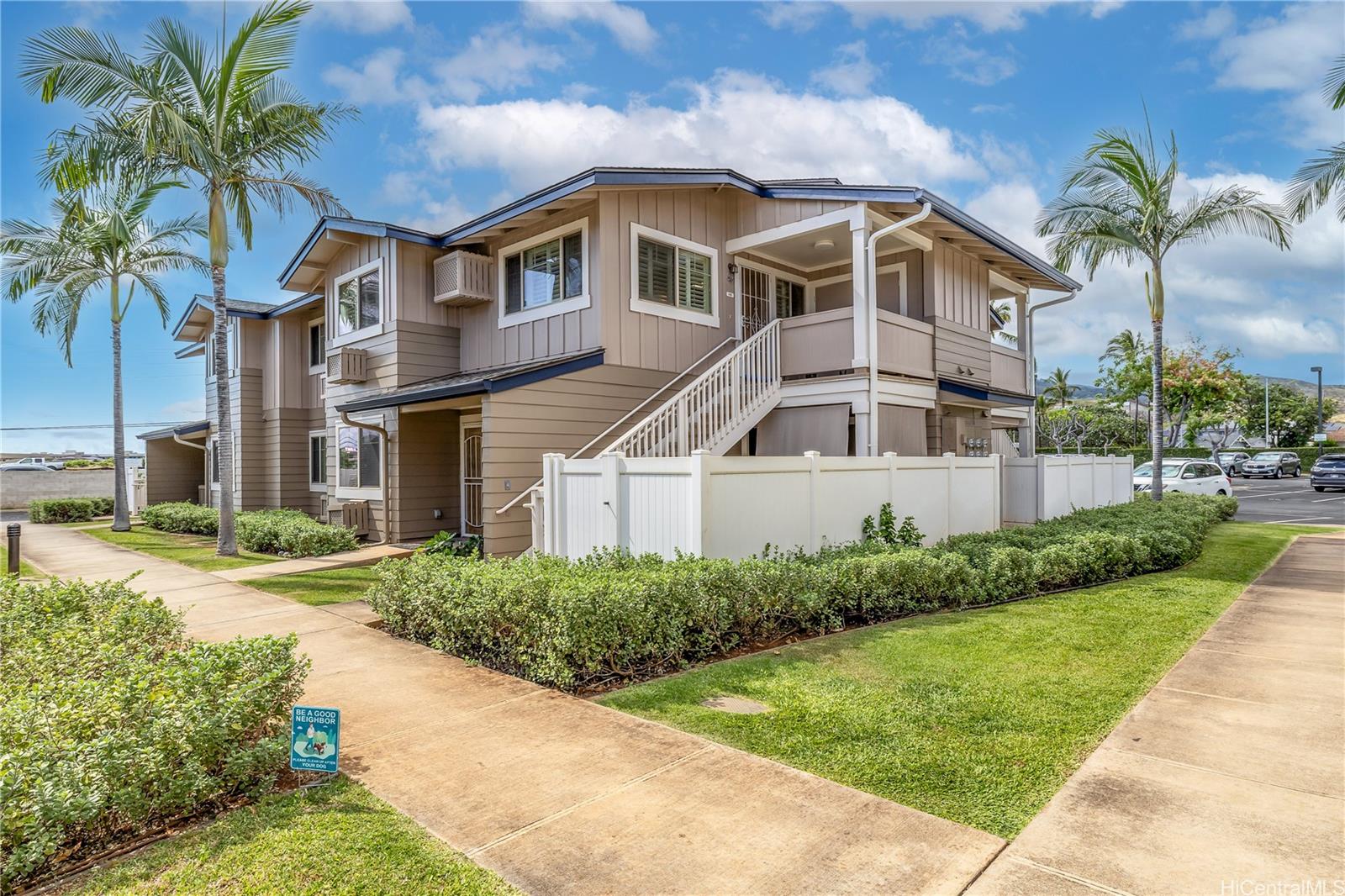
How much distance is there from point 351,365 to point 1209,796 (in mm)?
14415

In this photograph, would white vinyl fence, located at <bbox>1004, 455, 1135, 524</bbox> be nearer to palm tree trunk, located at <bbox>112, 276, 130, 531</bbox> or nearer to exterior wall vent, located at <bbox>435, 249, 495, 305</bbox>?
exterior wall vent, located at <bbox>435, 249, 495, 305</bbox>

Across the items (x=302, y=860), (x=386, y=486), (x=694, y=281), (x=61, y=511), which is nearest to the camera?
(x=302, y=860)

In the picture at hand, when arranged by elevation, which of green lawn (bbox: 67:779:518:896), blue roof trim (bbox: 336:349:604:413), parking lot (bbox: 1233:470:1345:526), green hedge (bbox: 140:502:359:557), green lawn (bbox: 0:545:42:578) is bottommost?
parking lot (bbox: 1233:470:1345:526)

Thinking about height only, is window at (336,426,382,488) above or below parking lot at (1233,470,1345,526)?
above

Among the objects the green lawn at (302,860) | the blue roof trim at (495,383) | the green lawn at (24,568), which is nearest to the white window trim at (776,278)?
the blue roof trim at (495,383)

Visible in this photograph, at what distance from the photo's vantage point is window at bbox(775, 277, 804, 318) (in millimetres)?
14218

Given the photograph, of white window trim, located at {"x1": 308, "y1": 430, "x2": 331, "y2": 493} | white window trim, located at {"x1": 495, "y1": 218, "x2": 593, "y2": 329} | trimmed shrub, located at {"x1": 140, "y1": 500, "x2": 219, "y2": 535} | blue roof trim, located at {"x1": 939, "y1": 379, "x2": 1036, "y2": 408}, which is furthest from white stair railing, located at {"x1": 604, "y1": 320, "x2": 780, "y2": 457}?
trimmed shrub, located at {"x1": 140, "y1": 500, "x2": 219, "y2": 535}

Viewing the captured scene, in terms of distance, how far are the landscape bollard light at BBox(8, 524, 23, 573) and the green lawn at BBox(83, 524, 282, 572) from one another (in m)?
2.22

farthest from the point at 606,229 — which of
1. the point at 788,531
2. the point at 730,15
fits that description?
the point at 788,531

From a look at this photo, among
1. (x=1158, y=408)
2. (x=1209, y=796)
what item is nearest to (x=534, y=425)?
(x=1209, y=796)

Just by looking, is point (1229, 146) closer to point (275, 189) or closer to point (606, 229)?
point (606, 229)

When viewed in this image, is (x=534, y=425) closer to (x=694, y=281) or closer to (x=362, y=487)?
(x=694, y=281)

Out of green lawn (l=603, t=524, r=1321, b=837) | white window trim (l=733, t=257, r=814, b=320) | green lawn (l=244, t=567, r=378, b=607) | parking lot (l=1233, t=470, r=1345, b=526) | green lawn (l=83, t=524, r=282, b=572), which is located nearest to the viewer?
green lawn (l=603, t=524, r=1321, b=837)

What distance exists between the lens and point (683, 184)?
443 inches
